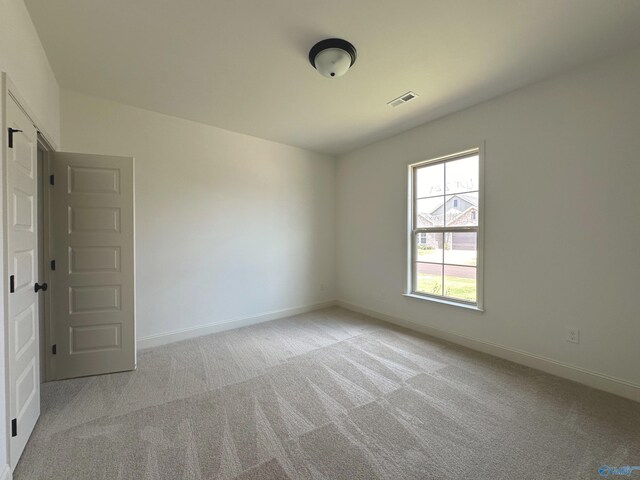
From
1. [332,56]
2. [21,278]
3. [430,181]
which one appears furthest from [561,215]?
[21,278]

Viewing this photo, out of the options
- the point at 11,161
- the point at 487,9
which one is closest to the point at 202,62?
the point at 11,161

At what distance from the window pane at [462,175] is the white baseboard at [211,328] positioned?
9.32 ft

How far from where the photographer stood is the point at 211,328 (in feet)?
11.5

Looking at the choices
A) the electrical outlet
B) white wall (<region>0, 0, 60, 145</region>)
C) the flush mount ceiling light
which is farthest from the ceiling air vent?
white wall (<region>0, 0, 60, 145</region>)

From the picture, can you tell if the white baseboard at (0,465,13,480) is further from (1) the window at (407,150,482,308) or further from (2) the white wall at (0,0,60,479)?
(1) the window at (407,150,482,308)

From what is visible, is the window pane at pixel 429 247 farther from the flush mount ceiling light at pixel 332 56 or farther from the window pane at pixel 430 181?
the flush mount ceiling light at pixel 332 56

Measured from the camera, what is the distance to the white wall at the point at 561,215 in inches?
82.4

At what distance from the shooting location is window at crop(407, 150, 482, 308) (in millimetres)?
3049

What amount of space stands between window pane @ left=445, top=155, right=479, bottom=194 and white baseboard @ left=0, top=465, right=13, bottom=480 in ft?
13.6

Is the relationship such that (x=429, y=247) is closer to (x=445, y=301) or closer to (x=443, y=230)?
(x=443, y=230)

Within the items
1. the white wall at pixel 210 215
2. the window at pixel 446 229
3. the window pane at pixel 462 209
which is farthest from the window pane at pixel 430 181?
the white wall at pixel 210 215

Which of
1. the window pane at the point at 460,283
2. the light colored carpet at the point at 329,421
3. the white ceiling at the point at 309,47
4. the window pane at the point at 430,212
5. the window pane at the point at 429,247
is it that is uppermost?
the white ceiling at the point at 309,47

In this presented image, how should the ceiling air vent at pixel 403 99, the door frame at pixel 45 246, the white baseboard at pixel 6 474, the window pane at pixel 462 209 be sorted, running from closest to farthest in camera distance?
the white baseboard at pixel 6 474 → the door frame at pixel 45 246 → the ceiling air vent at pixel 403 99 → the window pane at pixel 462 209

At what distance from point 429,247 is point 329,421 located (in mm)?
2481
